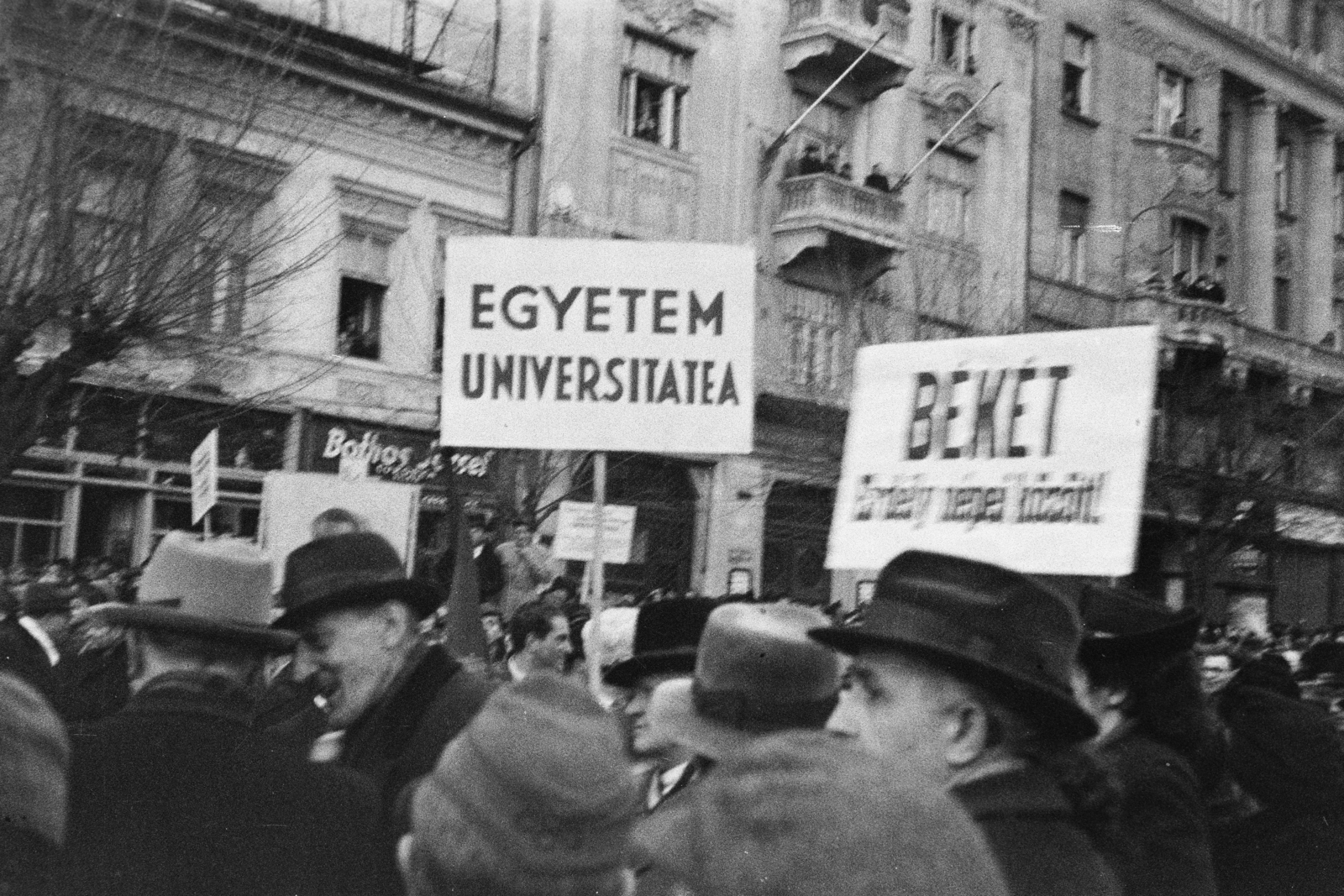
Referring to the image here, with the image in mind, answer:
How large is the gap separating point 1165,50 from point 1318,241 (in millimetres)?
7134

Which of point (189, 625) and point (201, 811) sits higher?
point (189, 625)

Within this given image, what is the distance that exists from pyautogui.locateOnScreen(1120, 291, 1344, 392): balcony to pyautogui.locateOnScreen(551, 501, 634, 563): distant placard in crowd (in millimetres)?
17597

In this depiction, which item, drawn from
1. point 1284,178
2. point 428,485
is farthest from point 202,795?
point 1284,178

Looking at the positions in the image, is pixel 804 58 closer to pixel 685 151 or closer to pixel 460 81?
pixel 685 151

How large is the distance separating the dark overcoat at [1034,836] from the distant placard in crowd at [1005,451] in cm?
296

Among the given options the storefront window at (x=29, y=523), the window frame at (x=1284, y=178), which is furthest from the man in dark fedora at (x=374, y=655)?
the window frame at (x=1284, y=178)

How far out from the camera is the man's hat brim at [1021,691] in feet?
9.30

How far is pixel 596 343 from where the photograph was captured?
6.85 m

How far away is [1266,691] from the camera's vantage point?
495 centimetres

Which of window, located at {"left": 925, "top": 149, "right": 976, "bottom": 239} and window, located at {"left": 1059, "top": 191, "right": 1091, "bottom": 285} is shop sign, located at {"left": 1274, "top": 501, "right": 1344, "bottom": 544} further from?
window, located at {"left": 925, "top": 149, "right": 976, "bottom": 239}

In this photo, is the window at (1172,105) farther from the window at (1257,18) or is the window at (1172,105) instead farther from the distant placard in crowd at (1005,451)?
the distant placard in crowd at (1005,451)

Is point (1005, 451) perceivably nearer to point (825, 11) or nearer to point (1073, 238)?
point (825, 11)

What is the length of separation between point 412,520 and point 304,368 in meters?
9.18

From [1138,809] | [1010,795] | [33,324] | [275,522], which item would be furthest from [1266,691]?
[33,324]
